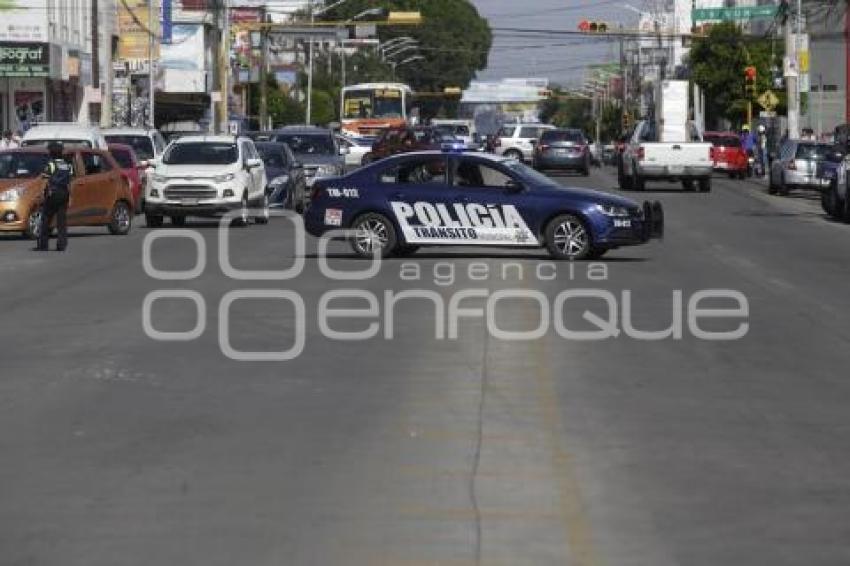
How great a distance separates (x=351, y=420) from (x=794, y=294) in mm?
10861

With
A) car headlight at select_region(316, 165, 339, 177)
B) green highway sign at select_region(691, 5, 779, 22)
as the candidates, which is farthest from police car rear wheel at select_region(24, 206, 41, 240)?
green highway sign at select_region(691, 5, 779, 22)

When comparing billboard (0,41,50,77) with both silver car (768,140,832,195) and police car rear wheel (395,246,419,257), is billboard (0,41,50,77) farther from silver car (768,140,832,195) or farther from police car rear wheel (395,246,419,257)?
police car rear wheel (395,246,419,257)

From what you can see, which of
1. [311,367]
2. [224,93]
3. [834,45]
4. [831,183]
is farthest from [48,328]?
[834,45]

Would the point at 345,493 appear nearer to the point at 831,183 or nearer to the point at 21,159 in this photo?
the point at 21,159

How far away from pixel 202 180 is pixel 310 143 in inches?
482

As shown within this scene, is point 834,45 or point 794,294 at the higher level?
point 834,45

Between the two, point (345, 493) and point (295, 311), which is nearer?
point (345, 493)

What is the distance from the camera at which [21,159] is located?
34.2 m

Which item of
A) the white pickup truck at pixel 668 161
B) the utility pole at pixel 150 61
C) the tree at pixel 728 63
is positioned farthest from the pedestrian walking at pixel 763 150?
the utility pole at pixel 150 61

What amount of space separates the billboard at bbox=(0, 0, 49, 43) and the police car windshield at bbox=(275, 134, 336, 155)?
15217mm

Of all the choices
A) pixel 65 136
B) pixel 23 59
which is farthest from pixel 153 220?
pixel 23 59

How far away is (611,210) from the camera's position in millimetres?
26812

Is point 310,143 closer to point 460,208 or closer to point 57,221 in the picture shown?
point 57,221

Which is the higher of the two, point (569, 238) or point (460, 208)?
point (460, 208)
